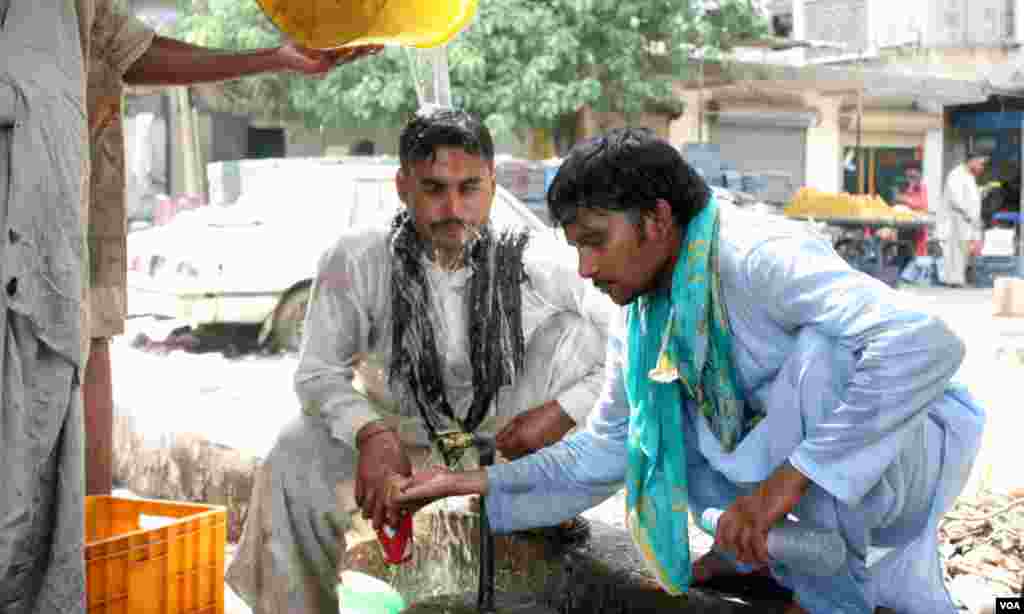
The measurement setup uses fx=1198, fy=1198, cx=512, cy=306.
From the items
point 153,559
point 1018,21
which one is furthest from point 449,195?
point 1018,21

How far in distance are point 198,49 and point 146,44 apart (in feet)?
0.52

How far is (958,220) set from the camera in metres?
18.0

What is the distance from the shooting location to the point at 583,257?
258cm

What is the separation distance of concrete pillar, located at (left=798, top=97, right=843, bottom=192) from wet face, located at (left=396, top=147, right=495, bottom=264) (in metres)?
19.8

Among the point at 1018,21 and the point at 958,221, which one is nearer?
the point at 958,221

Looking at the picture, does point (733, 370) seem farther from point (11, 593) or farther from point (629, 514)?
point (11, 593)

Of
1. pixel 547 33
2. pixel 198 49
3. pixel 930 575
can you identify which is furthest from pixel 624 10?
pixel 930 575

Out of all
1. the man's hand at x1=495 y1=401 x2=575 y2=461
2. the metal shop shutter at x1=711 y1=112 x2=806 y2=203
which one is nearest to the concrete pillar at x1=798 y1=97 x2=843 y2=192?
the metal shop shutter at x1=711 y1=112 x2=806 y2=203

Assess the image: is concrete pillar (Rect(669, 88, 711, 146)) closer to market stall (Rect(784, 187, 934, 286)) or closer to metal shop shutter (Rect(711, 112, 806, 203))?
metal shop shutter (Rect(711, 112, 806, 203))

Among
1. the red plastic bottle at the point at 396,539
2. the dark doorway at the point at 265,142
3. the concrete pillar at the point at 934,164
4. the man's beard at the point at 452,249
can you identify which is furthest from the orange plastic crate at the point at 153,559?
the concrete pillar at the point at 934,164

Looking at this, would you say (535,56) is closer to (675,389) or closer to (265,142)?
(265,142)

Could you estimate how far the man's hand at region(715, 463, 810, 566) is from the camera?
2.40 metres

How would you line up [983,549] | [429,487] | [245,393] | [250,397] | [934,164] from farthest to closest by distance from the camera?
[934,164]
[245,393]
[250,397]
[983,549]
[429,487]

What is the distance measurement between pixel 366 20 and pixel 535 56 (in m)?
12.4
